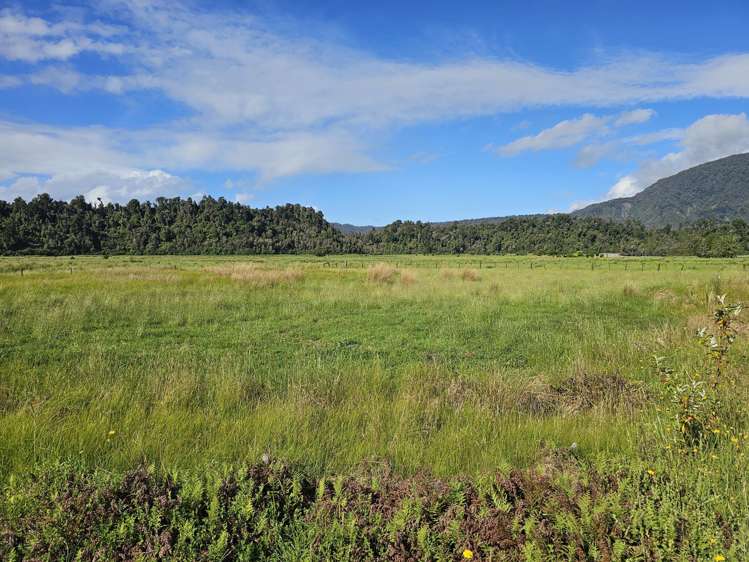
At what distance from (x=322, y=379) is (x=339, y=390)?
53 cm

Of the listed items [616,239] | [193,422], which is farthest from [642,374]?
[616,239]

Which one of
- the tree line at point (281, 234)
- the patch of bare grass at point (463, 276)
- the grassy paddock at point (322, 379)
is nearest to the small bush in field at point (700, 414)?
the grassy paddock at point (322, 379)

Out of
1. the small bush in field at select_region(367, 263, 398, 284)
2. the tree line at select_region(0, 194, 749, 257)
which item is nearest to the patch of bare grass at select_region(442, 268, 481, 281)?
the small bush in field at select_region(367, 263, 398, 284)

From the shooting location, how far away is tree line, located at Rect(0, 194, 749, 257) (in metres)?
107

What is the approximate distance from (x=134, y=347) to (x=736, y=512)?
9.74 metres

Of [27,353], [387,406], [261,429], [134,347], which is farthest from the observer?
[134,347]

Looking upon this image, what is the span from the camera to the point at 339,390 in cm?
612

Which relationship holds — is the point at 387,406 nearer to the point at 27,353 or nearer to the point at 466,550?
the point at 466,550

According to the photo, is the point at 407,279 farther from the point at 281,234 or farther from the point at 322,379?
the point at 281,234

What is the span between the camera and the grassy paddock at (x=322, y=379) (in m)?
4.08

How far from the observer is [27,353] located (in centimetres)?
854

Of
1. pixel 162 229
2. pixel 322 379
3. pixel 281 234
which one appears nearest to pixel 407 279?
pixel 322 379

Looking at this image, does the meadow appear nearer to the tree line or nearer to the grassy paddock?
the grassy paddock

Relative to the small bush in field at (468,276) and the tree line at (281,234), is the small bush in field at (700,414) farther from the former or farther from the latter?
the tree line at (281,234)
